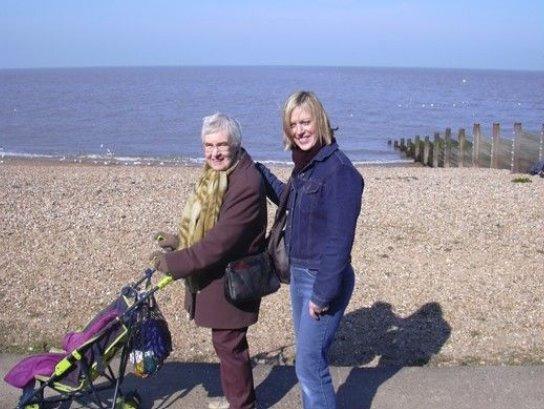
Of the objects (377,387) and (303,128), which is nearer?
(303,128)

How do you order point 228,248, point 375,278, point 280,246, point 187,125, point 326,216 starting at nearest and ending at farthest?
point 326,216
point 228,248
point 280,246
point 375,278
point 187,125

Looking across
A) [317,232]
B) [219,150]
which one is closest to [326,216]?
[317,232]

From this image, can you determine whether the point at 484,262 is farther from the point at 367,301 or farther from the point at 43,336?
the point at 43,336

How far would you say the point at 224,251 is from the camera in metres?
3.92

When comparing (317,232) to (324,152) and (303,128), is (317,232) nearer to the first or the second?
(324,152)

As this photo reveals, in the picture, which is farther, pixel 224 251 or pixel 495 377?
pixel 495 377

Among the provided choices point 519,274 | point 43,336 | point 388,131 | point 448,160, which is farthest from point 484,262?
point 388,131

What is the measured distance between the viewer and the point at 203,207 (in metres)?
4.00

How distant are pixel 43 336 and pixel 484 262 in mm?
4550

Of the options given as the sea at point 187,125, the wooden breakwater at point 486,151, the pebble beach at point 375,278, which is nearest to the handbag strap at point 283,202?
the pebble beach at point 375,278

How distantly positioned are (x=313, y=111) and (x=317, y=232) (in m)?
0.57

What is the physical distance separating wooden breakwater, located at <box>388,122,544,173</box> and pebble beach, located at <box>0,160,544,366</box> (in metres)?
8.07

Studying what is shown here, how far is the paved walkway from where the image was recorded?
4.62 m

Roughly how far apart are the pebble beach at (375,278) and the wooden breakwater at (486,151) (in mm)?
8073
